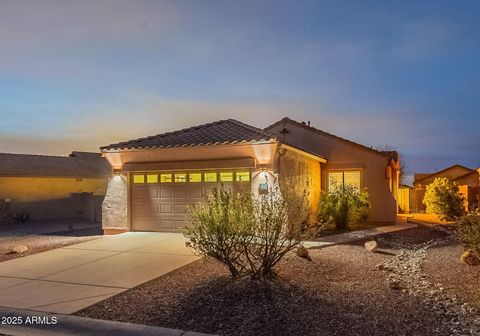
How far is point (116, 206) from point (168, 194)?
6.91ft

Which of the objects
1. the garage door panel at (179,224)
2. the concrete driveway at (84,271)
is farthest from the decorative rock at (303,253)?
the garage door panel at (179,224)

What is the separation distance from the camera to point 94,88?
16484 millimetres

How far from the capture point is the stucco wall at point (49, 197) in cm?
2308

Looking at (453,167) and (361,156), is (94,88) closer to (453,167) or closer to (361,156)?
(361,156)

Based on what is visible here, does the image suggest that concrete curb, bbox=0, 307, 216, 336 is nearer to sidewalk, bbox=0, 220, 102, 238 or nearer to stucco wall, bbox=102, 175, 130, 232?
stucco wall, bbox=102, 175, 130, 232

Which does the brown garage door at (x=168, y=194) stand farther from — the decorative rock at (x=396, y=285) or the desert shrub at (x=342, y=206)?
the decorative rock at (x=396, y=285)

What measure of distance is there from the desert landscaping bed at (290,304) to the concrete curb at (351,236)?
279 cm

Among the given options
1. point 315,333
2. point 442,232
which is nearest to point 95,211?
point 442,232

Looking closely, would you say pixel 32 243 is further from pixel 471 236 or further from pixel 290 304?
pixel 471 236

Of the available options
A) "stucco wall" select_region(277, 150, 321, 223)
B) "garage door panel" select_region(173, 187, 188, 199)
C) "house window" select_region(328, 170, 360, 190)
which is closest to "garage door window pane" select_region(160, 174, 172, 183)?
"garage door panel" select_region(173, 187, 188, 199)

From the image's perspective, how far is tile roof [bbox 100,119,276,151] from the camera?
13.3 metres

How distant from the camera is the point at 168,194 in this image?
573 inches

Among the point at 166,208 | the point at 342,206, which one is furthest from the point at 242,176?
the point at 342,206

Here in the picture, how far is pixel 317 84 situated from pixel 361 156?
3.80 metres
